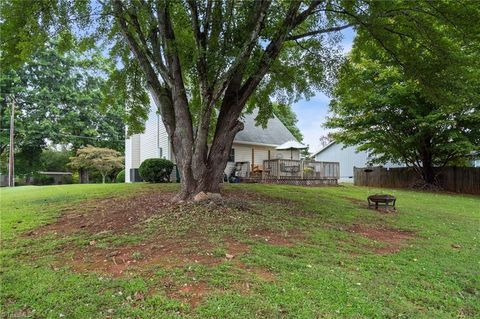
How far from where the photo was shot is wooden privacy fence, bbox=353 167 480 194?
784 inches

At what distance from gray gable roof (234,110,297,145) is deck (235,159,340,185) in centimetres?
211

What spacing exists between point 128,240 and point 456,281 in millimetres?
4582

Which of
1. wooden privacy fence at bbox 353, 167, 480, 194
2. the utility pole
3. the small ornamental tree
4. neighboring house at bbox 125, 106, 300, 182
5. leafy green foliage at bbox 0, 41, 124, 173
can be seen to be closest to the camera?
wooden privacy fence at bbox 353, 167, 480, 194

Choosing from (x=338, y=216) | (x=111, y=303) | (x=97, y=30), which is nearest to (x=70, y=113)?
(x=97, y=30)

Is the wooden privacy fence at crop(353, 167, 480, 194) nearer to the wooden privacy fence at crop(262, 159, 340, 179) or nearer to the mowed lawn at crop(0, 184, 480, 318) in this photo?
the wooden privacy fence at crop(262, 159, 340, 179)

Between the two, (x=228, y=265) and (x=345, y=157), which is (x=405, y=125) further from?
(x=228, y=265)

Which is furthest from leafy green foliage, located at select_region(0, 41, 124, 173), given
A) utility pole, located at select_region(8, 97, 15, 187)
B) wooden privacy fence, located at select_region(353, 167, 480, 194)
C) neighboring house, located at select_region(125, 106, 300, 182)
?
wooden privacy fence, located at select_region(353, 167, 480, 194)

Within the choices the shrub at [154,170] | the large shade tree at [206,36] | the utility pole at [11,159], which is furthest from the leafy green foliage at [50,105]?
the large shade tree at [206,36]

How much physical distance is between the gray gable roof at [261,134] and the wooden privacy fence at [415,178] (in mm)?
5679

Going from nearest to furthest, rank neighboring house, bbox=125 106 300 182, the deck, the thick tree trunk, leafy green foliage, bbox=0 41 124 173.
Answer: the deck
the thick tree trunk
neighboring house, bbox=125 106 300 182
leafy green foliage, bbox=0 41 124 173

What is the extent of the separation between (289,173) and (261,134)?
4859 millimetres

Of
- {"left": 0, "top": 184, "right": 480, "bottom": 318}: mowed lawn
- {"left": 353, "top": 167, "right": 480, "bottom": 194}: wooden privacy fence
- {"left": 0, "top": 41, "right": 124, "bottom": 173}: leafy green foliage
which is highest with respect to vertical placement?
{"left": 0, "top": 41, "right": 124, "bottom": 173}: leafy green foliage

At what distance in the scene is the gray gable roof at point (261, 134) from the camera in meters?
20.9

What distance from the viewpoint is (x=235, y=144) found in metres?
20.8
